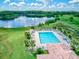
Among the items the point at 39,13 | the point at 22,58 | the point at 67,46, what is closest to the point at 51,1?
the point at 39,13

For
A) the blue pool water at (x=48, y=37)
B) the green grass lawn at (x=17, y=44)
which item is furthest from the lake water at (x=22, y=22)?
the blue pool water at (x=48, y=37)

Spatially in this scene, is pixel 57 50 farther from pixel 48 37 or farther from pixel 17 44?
pixel 17 44

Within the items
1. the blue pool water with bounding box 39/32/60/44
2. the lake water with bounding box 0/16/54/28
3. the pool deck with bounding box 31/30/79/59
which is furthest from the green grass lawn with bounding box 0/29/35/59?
the blue pool water with bounding box 39/32/60/44

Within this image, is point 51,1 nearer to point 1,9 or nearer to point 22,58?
point 1,9

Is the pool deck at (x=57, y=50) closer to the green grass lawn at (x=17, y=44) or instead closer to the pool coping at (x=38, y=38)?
the pool coping at (x=38, y=38)

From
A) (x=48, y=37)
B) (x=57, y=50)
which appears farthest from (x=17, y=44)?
(x=57, y=50)

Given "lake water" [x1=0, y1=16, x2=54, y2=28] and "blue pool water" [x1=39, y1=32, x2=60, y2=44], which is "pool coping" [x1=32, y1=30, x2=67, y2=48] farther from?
"lake water" [x1=0, y1=16, x2=54, y2=28]
